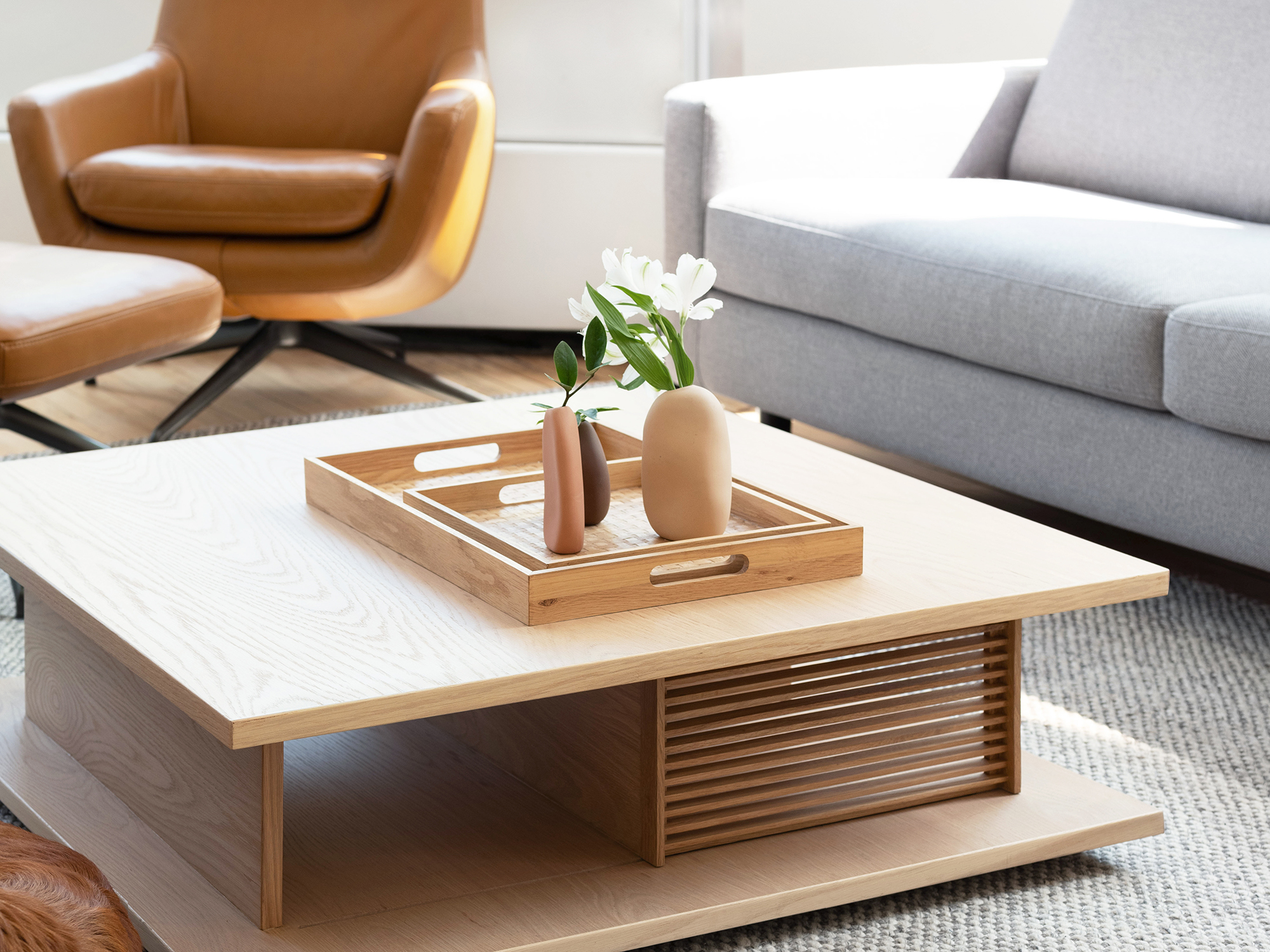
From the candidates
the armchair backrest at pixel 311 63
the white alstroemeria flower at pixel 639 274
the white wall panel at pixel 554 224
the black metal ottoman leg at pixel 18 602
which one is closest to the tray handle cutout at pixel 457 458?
the white alstroemeria flower at pixel 639 274

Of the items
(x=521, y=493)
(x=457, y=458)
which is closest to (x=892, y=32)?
(x=457, y=458)

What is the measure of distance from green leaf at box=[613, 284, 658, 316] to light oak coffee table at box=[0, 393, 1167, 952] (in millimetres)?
254

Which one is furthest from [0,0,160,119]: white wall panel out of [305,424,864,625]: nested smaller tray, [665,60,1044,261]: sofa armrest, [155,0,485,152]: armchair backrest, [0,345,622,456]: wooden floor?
[305,424,864,625]: nested smaller tray

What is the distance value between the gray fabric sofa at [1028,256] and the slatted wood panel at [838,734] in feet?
2.17

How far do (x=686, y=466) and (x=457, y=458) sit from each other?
0.41m

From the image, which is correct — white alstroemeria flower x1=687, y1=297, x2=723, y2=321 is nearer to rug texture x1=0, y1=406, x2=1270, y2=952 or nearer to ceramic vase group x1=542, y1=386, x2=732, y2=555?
ceramic vase group x1=542, y1=386, x2=732, y2=555

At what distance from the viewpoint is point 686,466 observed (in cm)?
135

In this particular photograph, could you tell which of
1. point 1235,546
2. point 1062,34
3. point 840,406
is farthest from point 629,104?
point 1235,546

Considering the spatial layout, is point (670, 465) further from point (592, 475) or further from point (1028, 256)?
point (1028, 256)

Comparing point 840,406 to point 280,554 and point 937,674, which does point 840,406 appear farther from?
point 280,554

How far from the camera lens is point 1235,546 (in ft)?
6.41

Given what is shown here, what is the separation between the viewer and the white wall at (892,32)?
12.2 feet

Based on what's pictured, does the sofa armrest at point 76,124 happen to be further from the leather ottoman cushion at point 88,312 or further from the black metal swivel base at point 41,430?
the black metal swivel base at point 41,430

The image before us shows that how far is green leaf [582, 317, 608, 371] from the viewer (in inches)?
52.7
